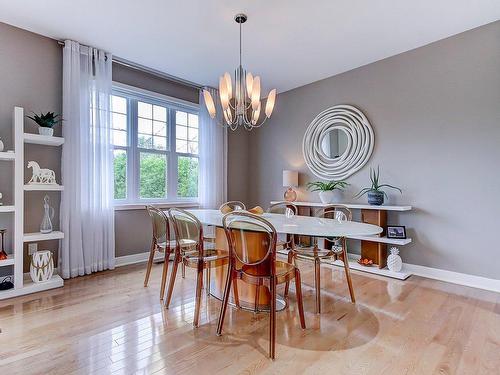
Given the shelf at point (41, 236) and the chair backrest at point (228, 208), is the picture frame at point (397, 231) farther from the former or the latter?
the shelf at point (41, 236)

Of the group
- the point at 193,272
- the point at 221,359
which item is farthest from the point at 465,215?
the point at 193,272

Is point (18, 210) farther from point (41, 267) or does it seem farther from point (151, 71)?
point (151, 71)

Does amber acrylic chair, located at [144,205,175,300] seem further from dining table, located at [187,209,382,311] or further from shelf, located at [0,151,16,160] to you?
shelf, located at [0,151,16,160]

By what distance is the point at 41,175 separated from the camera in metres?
2.87

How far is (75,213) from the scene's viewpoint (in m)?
3.15

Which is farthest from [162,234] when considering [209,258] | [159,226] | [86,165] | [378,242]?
Result: [378,242]

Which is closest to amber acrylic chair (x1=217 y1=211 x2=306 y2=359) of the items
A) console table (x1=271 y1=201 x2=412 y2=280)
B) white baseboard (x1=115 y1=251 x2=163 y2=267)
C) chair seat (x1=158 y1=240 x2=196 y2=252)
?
chair seat (x1=158 y1=240 x2=196 y2=252)

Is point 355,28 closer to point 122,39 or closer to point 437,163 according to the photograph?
point 437,163

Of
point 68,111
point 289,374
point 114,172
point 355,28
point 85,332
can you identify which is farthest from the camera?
point 114,172

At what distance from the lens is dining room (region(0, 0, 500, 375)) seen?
6.09 ft

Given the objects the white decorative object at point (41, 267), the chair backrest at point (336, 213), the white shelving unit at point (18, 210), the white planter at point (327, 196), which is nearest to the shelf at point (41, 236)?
the white shelving unit at point (18, 210)

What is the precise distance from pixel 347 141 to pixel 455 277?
2047 mm

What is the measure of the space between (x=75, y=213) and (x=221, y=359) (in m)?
2.44

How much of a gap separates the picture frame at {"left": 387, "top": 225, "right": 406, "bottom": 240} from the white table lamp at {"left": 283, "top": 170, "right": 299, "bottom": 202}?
1.45 m
